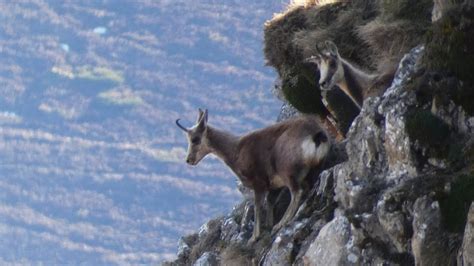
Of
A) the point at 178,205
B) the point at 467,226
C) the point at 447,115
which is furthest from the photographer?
the point at 178,205

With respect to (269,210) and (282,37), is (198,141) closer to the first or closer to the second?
(269,210)

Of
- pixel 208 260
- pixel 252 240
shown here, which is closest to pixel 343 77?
pixel 252 240

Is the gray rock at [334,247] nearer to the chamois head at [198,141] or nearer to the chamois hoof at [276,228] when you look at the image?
the chamois hoof at [276,228]

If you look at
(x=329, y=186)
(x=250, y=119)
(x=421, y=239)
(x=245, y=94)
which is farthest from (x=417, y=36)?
(x=245, y=94)

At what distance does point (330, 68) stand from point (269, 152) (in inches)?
63.6

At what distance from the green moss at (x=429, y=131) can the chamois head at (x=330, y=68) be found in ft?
15.6

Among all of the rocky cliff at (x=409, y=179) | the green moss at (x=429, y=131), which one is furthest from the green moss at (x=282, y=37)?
the green moss at (x=429, y=131)

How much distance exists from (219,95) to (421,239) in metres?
178

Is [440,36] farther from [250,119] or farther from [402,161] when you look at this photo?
[250,119]

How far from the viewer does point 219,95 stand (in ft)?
641

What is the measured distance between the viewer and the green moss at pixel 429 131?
18766 mm

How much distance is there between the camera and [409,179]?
18.6 m

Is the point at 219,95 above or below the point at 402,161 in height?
above

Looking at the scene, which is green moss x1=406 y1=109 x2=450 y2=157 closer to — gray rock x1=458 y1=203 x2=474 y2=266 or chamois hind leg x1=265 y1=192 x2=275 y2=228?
gray rock x1=458 y1=203 x2=474 y2=266
